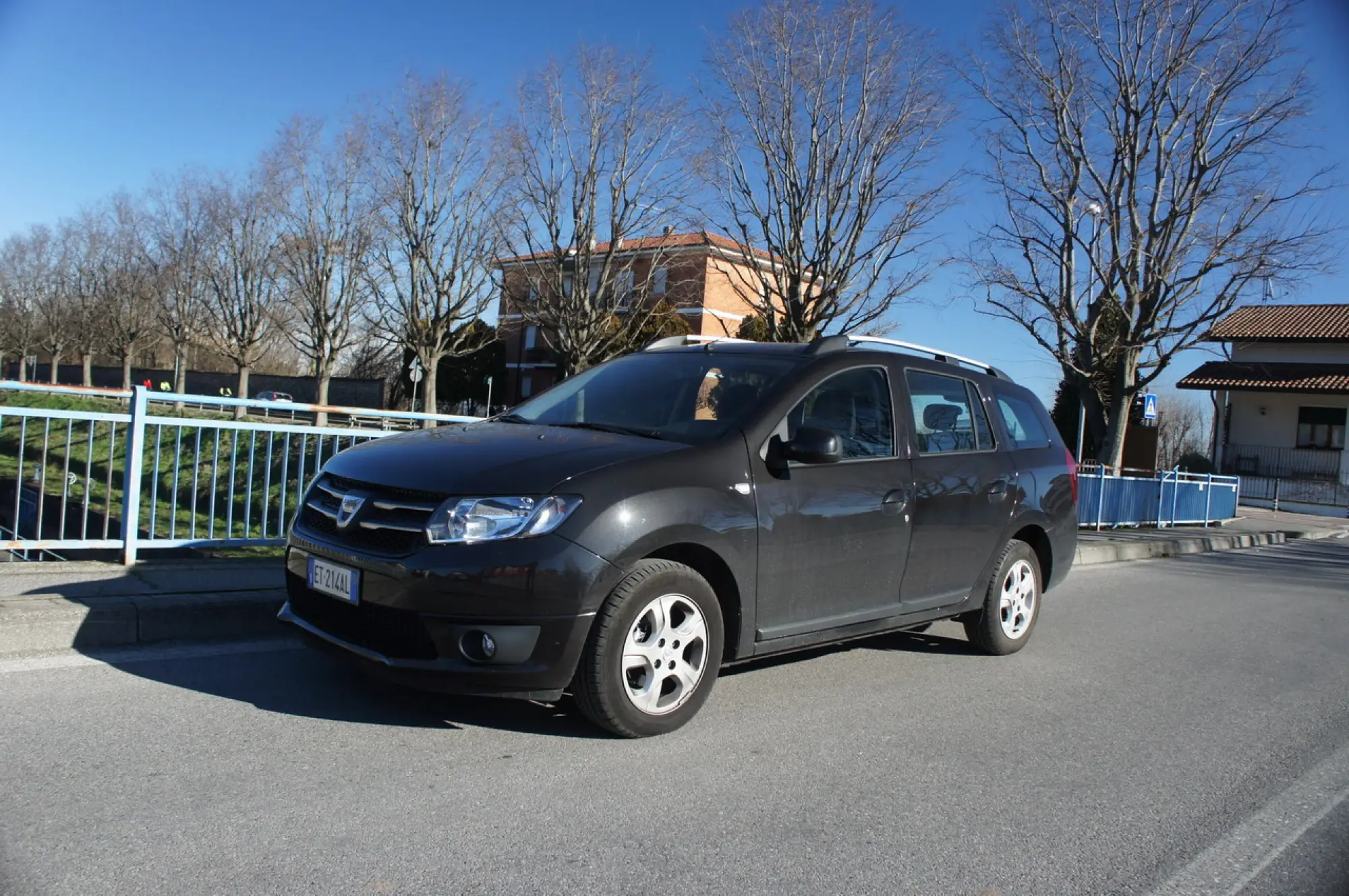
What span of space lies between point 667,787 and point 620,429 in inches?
65.9

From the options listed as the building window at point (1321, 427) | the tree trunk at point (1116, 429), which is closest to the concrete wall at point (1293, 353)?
the building window at point (1321, 427)

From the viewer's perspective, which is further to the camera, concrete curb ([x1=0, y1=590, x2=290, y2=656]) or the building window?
the building window

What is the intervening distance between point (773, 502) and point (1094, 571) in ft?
28.7

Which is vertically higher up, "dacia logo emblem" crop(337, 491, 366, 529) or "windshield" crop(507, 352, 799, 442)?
"windshield" crop(507, 352, 799, 442)

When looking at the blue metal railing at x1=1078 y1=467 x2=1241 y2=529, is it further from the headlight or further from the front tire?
the headlight

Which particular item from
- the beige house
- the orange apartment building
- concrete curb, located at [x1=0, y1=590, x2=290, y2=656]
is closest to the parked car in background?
concrete curb, located at [x1=0, y1=590, x2=290, y2=656]

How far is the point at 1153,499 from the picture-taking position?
20297mm

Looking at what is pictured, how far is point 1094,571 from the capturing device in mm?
11773

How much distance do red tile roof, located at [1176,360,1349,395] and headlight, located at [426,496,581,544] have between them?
4216cm

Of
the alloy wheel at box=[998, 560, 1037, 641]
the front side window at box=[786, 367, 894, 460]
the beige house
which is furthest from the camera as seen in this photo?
the beige house

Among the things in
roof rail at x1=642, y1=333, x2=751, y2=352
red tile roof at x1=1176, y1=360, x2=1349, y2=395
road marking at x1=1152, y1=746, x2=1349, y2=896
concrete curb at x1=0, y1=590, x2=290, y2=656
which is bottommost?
road marking at x1=1152, y1=746, x2=1349, y2=896

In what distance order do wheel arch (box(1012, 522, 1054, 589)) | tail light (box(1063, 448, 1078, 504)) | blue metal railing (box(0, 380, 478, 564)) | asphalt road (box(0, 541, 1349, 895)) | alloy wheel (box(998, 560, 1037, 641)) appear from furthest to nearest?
tail light (box(1063, 448, 1078, 504))
wheel arch (box(1012, 522, 1054, 589))
alloy wheel (box(998, 560, 1037, 641))
blue metal railing (box(0, 380, 478, 564))
asphalt road (box(0, 541, 1349, 895))

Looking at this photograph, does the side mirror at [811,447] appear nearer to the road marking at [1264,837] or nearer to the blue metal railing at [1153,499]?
the road marking at [1264,837]

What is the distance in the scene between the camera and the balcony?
39.2 metres
